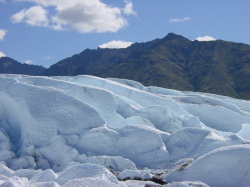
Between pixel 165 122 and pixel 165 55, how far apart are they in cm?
14362

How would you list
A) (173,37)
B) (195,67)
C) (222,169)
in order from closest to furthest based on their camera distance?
(222,169)
(195,67)
(173,37)

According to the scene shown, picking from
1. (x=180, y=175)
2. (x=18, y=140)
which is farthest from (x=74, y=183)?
(x=18, y=140)

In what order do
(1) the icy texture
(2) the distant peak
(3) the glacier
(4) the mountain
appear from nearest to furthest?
(1) the icy texture, (3) the glacier, (4) the mountain, (2) the distant peak

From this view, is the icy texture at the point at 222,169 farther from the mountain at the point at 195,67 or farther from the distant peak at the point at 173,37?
the distant peak at the point at 173,37

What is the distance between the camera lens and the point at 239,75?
137 metres

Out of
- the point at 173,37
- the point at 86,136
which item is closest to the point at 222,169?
the point at 86,136

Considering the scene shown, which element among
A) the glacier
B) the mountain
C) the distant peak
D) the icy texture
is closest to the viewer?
the icy texture

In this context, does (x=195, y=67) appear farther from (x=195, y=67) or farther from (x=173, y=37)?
(x=173, y=37)

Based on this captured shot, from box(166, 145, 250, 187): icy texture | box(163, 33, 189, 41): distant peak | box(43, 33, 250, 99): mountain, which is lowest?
box(166, 145, 250, 187): icy texture

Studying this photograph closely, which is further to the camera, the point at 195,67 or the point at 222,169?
the point at 195,67

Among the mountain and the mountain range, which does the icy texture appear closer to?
Result: the mountain range

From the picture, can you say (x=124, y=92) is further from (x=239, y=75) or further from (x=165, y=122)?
(x=239, y=75)

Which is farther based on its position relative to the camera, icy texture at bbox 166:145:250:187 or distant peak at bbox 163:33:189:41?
distant peak at bbox 163:33:189:41

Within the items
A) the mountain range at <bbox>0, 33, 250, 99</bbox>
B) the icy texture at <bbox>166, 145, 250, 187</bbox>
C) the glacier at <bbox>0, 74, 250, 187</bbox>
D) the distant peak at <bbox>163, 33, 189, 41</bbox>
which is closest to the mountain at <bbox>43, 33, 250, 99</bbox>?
the mountain range at <bbox>0, 33, 250, 99</bbox>
